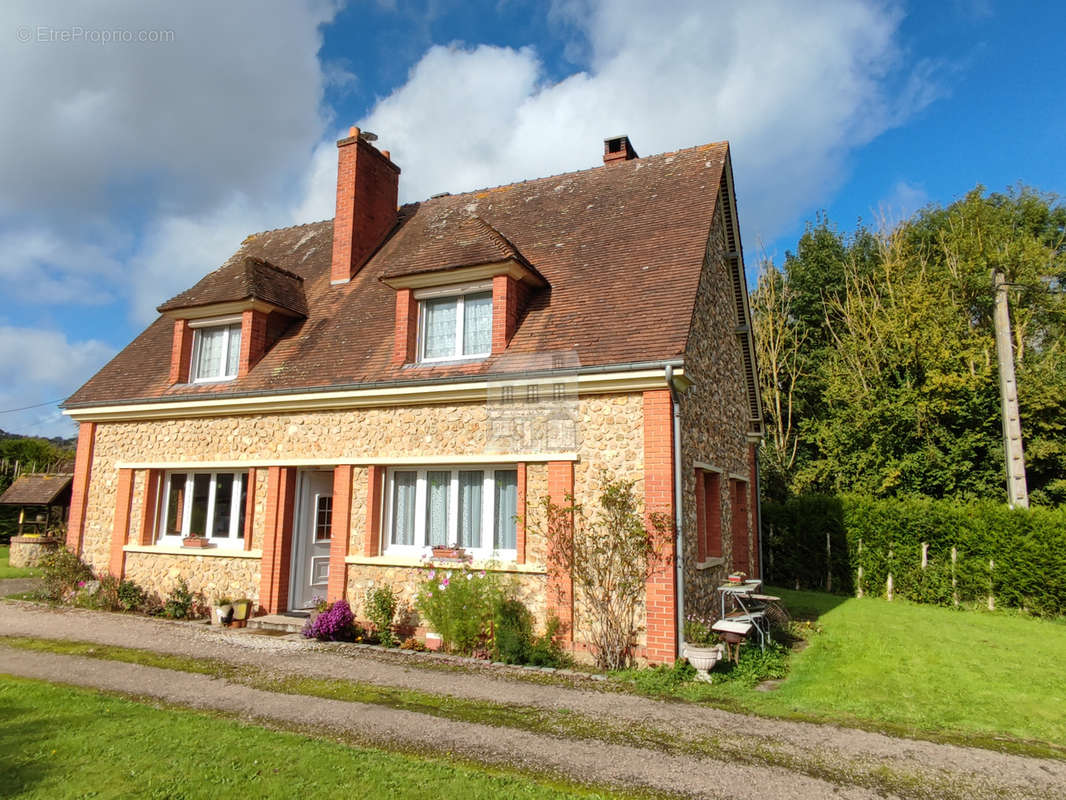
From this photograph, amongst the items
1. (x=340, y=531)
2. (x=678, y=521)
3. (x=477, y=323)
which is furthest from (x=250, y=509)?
(x=678, y=521)

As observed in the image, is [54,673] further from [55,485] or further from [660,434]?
[55,485]

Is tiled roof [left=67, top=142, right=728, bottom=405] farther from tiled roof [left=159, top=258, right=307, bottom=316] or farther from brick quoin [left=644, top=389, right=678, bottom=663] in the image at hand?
brick quoin [left=644, top=389, right=678, bottom=663]

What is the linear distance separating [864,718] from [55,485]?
28.9m

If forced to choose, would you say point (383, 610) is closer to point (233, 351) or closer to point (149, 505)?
point (149, 505)

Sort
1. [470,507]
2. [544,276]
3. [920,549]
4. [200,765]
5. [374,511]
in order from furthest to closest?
[920,549] < [544,276] < [374,511] < [470,507] < [200,765]

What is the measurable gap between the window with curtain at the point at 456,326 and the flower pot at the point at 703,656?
5380 mm

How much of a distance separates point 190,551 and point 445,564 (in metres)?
5.45

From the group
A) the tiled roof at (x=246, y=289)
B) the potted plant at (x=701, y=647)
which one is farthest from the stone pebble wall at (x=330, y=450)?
the tiled roof at (x=246, y=289)

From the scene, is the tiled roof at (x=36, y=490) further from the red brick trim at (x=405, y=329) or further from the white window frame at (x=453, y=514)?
the red brick trim at (x=405, y=329)

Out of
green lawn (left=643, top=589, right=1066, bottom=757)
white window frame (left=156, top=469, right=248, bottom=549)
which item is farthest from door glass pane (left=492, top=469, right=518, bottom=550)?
white window frame (left=156, top=469, right=248, bottom=549)

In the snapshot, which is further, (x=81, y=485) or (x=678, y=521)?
(x=81, y=485)

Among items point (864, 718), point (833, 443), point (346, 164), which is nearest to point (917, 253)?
point (833, 443)

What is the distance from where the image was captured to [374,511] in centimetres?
1030

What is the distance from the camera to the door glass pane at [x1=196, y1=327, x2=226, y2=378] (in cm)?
1291
